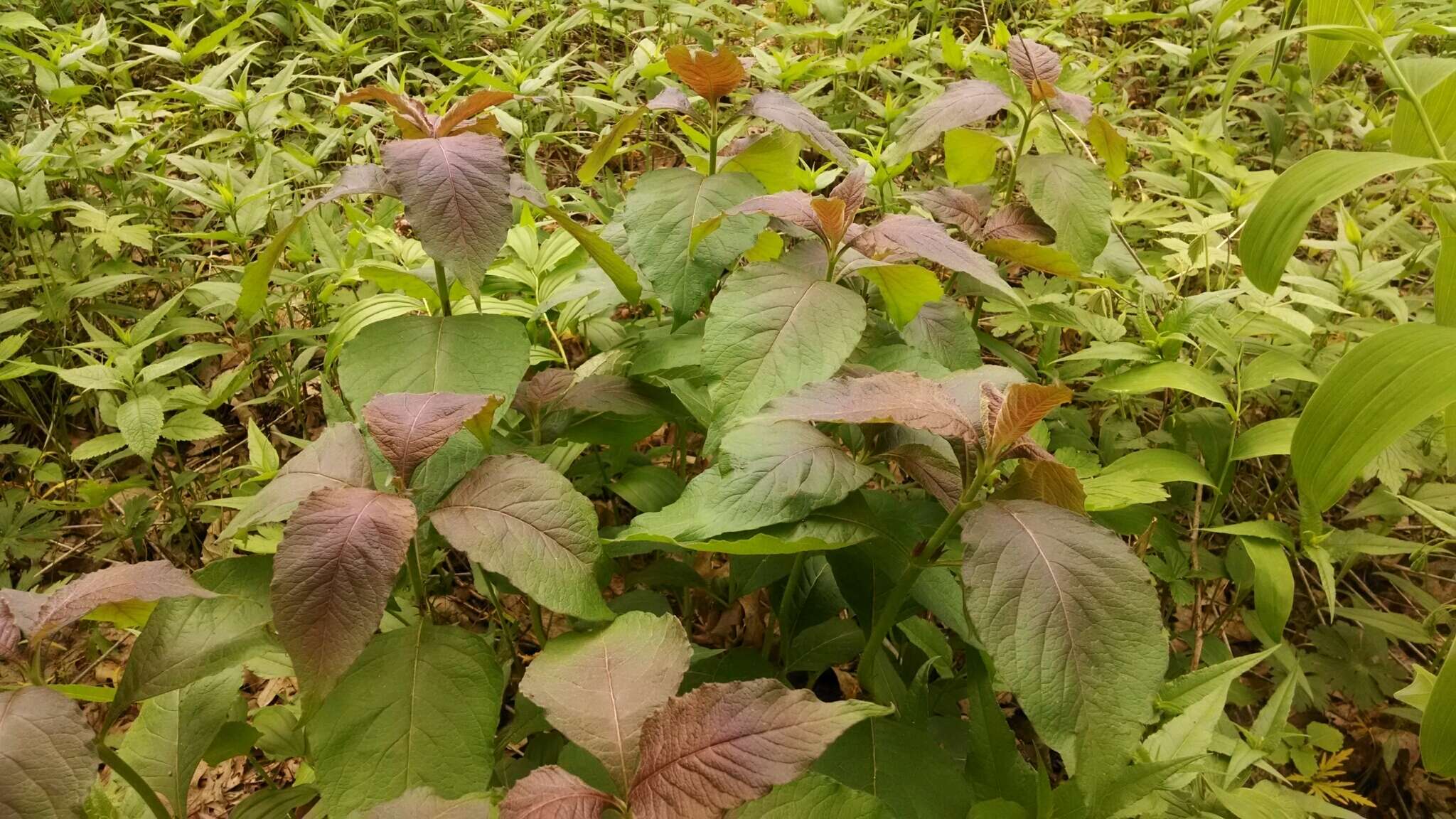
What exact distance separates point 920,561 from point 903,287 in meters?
0.42

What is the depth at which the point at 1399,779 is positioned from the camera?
1831 mm

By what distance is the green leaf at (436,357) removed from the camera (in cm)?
122

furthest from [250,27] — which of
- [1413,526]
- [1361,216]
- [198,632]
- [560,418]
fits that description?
[1413,526]

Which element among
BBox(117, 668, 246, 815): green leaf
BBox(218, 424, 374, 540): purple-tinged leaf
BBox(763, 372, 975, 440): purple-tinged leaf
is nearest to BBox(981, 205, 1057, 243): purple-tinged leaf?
BBox(763, 372, 975, 440): purple-tinged leaf

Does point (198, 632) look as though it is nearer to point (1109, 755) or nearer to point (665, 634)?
point (665, 634)

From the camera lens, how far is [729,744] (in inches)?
32.1

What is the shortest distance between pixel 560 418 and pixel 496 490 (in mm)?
371

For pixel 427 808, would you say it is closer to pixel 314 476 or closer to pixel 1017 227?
pixel 314 476

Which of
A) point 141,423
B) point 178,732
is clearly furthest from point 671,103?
point 141,423

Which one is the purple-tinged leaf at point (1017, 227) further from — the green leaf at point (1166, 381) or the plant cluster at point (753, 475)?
the green leaf at point (1166, 381)

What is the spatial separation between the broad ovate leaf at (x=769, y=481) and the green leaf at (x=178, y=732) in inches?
27.0

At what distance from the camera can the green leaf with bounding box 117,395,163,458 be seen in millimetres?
1892

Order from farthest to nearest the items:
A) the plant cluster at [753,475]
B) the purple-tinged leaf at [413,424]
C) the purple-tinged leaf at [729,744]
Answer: the purple-tinged leaf at [413,424] < the plant cluster at [753,475] < the purple-tinged leaf at [729,744]

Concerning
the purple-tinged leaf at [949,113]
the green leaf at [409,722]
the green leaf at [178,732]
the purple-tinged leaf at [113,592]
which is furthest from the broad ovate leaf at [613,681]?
the purple-tinged leaf at [949,113]
